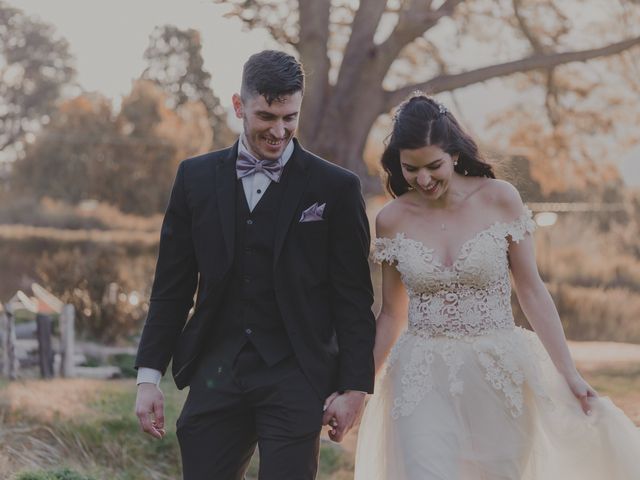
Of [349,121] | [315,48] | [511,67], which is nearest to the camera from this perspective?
[315,48]

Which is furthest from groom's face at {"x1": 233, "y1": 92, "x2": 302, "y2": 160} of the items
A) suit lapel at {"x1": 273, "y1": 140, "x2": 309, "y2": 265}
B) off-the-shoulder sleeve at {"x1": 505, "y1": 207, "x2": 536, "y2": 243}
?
off-the-shoulder sleeve at {"x1": 505, "y1": 207, "x2": 536, "y2": 243}

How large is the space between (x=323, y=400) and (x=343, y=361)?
0.16m

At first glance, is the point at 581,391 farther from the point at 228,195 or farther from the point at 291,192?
the point at 228,195

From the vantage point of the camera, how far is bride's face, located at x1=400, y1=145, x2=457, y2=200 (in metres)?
4.32

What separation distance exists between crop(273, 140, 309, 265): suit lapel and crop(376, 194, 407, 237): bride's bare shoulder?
0.72 m

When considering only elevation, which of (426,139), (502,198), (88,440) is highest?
(426,139)

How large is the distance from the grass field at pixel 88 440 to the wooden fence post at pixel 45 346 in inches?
35.9

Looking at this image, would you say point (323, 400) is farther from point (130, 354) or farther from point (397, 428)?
point (130, 354)

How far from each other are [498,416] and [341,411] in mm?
803

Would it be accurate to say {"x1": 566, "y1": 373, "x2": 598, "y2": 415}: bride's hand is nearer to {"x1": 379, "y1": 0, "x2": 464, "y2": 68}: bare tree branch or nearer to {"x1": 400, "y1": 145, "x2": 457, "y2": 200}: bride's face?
{"x1": 400, "y1": 145, "x2": 457, "y2": 200}: bride's face

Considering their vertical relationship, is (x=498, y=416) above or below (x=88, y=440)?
above

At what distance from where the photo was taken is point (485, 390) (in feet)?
14.5

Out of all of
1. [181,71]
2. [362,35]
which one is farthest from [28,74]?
[362,35]

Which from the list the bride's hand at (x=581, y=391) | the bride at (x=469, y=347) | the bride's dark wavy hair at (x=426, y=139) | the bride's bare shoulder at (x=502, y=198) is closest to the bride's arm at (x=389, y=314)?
the bride at (x=469, y=347)
